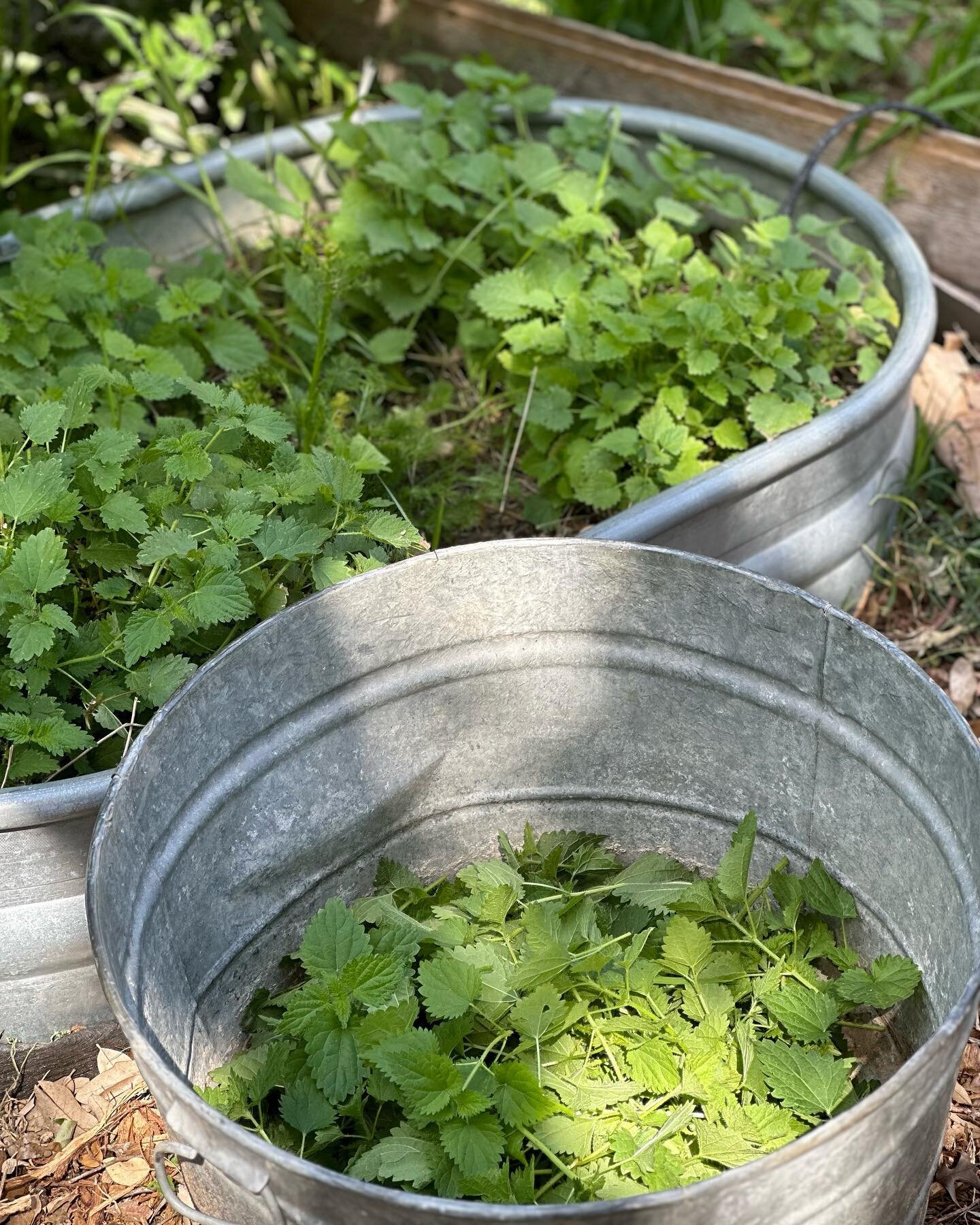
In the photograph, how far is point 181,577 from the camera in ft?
5.32

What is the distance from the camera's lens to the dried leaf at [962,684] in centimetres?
230

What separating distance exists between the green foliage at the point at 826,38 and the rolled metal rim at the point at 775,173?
1.46 feet

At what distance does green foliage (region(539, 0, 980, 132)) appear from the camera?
3.21 meters

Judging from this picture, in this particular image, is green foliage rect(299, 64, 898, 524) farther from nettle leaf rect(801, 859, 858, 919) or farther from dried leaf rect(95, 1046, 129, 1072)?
dried leaf rect(95, 1046, 129, 1072)

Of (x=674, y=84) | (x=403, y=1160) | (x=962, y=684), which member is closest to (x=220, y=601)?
(x=403, y=1160)

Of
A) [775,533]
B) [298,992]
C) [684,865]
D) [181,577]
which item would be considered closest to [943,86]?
[775,533]

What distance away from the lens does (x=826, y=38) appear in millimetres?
3287

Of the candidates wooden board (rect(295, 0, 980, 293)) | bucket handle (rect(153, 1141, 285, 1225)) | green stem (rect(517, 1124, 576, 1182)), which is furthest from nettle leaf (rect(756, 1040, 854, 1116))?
wooden board (rect(295, 0, 980, 293))

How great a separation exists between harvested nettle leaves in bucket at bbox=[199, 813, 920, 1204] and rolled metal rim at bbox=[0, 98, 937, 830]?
0.40 meters

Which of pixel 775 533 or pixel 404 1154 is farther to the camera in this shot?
pixel 775 533

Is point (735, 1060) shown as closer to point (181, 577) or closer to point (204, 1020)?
point (204, 1020)

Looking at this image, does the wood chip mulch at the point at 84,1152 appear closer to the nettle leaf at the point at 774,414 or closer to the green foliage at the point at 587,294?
the green foliage at the point at 587,294

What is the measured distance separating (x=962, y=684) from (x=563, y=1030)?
1.15 meters

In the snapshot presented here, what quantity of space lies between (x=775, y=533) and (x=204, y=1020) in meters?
1.16
